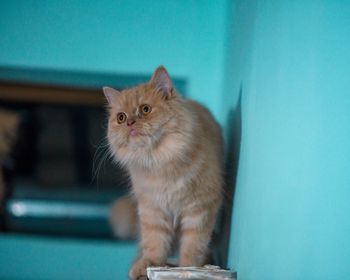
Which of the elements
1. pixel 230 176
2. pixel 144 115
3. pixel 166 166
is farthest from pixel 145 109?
pixel 230 176

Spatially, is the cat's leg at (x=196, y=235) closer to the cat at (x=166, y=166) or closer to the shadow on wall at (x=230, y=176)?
the cat at (x=166, y=166)

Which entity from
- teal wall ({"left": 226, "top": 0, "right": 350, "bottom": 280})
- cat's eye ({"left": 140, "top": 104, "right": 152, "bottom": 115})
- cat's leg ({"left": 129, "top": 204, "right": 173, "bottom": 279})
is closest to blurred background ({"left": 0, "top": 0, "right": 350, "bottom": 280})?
teal wall ({"left": 226, "top": 0, "right": 350, "bottom": 280})

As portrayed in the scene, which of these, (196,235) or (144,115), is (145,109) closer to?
(144,115)

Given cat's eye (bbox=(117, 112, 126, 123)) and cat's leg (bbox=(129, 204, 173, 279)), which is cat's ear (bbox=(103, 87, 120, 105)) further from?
cat's leg (bbox=(129, 204, 173, 279))

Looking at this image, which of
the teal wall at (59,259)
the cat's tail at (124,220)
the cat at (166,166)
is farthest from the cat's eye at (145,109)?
the teal wall at (59,259)

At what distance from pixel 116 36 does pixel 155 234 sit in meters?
1.24

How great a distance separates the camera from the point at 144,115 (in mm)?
1837

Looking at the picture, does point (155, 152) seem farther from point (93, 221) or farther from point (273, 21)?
point (93, 221)

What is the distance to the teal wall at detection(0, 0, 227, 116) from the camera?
2.77 m

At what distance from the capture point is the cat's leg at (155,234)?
1.93 m

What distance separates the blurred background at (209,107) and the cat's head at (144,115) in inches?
10.4

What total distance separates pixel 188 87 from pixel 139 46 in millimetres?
335

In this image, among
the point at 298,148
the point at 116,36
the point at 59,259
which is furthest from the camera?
the point at 59,259

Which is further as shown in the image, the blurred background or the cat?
the cat
